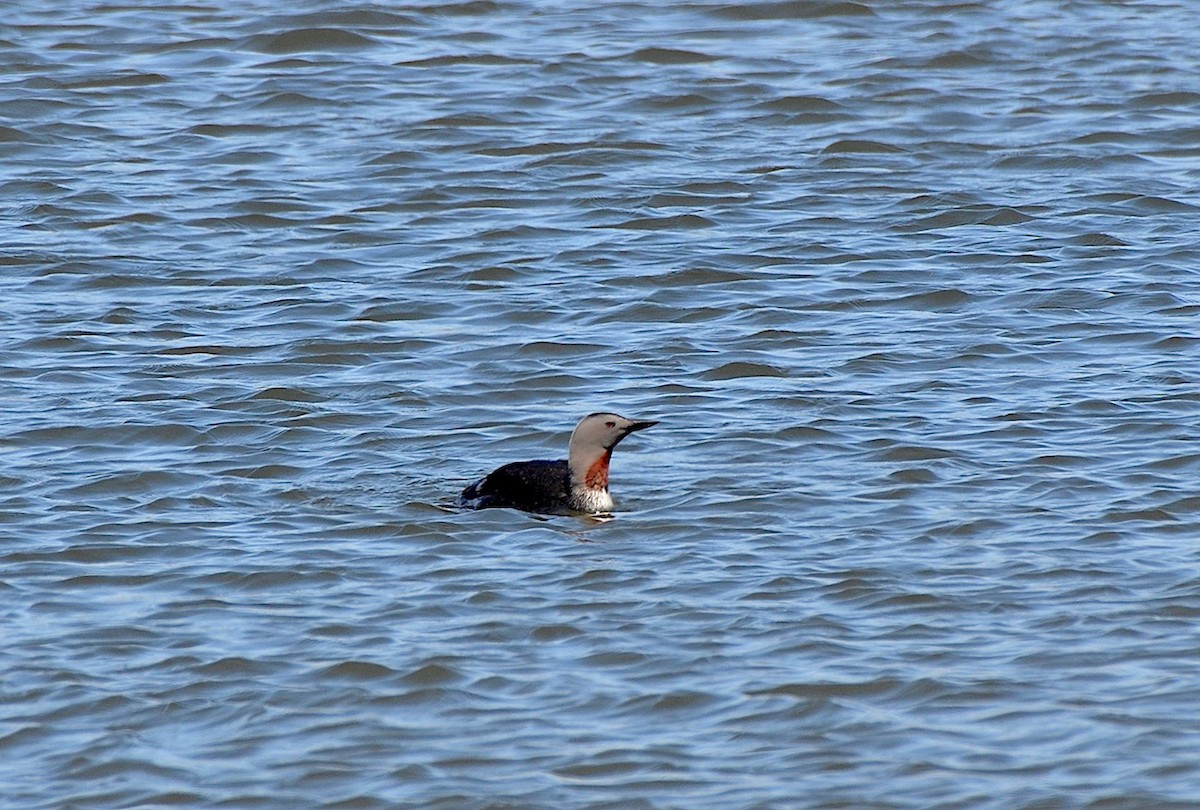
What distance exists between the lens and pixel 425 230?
15484 mm

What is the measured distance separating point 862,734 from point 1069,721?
2.42ft

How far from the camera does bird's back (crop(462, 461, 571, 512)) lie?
33.2 feet

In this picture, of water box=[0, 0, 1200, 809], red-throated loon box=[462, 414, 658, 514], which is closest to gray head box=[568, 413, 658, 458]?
red-throated loon box=[462, 414, 658, 514]

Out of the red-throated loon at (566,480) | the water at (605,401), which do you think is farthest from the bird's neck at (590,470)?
the water at (605,401)

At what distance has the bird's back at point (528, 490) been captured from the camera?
10.1 m

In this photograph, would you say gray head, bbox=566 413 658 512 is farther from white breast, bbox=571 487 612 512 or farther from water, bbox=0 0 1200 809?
water, bbox=0 0 1200 809

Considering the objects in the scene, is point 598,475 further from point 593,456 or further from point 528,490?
point 528,490

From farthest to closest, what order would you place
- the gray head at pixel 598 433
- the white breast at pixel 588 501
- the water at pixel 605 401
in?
the gray head at pixel 598 433, the white breast at pixel 588 501, the water at pixel 605 401

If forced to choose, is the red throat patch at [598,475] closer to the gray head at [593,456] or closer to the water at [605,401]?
the gray head at [593,456]

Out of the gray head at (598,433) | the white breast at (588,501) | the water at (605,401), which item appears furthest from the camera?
the gray head at (598,433)

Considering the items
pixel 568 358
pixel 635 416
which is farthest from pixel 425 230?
pixel 635 416

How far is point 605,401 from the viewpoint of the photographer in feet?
38.8

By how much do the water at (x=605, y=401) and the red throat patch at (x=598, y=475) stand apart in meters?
0.23

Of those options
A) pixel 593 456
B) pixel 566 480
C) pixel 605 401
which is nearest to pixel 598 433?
pixel 593 456
